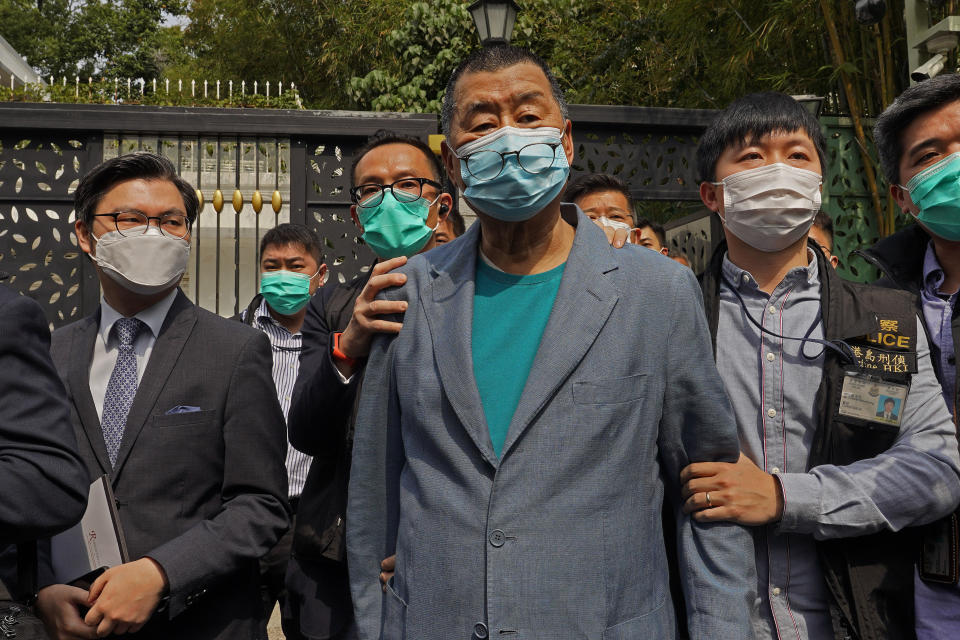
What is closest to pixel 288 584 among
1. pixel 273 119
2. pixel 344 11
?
pixel 273 119

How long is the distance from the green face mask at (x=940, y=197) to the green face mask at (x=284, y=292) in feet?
10.2

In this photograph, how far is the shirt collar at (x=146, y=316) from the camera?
2.62 metres

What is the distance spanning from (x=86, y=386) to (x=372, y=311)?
3.44ft

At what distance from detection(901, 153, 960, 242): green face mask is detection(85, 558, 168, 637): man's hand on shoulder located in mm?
2305

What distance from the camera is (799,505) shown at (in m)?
1.96

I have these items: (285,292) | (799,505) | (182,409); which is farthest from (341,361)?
(285,292)

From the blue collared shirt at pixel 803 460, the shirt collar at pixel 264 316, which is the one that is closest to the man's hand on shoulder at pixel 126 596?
the blue collared shirt at pixel 803 460

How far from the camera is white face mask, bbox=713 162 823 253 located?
232 cm

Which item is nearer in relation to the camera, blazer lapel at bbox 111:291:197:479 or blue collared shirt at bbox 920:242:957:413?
blue collared shirt at bbox 920:242:957:413

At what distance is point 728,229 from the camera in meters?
2.45

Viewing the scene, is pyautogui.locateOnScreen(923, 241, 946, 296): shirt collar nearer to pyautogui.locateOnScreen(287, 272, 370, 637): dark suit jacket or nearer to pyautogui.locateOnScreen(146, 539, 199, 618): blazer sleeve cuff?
pyautogui.locateOnScreen(287, 272, 370, 637): dark suit jacket

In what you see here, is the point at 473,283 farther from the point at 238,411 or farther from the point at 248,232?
the point at 248,232

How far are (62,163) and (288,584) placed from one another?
4.28 meters

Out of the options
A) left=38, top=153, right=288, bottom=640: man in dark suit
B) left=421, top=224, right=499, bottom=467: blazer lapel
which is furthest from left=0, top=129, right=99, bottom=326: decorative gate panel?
left=421, top=224, right=499, bottom=467: blazer lapel
